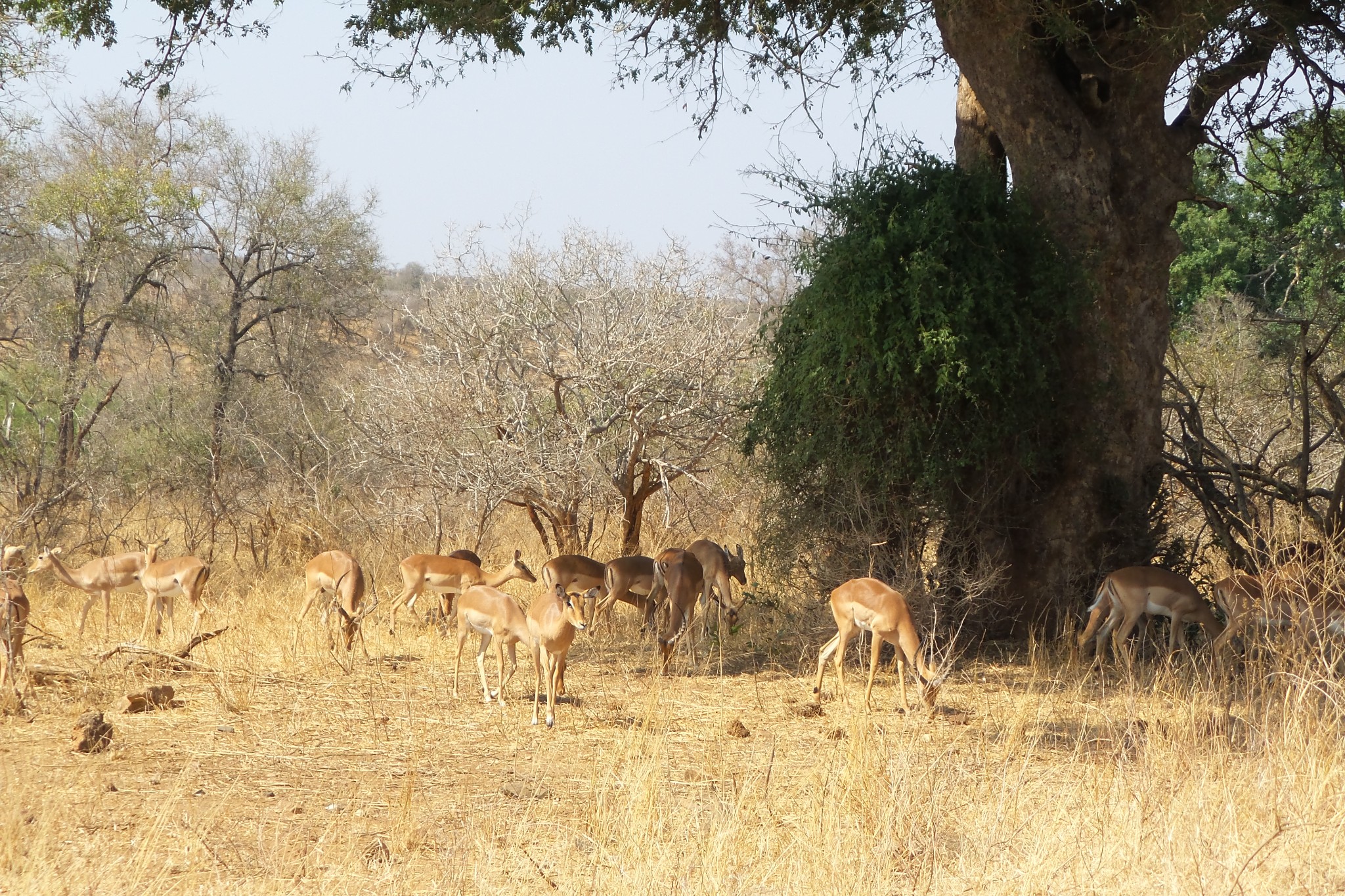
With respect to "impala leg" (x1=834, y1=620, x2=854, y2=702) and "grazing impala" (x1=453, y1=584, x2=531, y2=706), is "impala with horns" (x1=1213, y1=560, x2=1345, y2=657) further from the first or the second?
"grazing impala" (x1=453, y1=584, x2=531, y2=706)

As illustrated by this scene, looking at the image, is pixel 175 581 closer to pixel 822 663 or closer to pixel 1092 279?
pixel 822 663

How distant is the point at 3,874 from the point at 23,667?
11.8 ft

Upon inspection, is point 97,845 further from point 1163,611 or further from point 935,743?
point 1163,611

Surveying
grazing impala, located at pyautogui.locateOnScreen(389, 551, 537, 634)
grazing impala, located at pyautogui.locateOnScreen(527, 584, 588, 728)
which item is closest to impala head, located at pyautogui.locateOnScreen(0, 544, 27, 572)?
grazing impala, located at pyautogui.locateOnScreen(389, 551, 537, 634)

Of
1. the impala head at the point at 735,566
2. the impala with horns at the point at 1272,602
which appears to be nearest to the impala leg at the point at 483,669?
the impala head at the point at 735,566

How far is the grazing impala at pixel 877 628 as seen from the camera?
27.8 feet

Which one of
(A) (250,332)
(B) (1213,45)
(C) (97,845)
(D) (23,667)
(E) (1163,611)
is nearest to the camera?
(C) (97,845)

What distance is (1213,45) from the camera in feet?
34.7

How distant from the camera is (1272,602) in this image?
913 cm

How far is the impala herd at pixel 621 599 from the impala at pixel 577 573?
0.04 feet

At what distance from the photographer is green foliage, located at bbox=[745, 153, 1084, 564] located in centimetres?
947

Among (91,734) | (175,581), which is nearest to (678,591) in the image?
(175,581)

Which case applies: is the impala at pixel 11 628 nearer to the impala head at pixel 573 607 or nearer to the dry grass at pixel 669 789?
the dry grass at pixel 669 789

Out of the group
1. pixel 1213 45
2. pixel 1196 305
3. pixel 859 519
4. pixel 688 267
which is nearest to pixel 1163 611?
pixel 859 519
